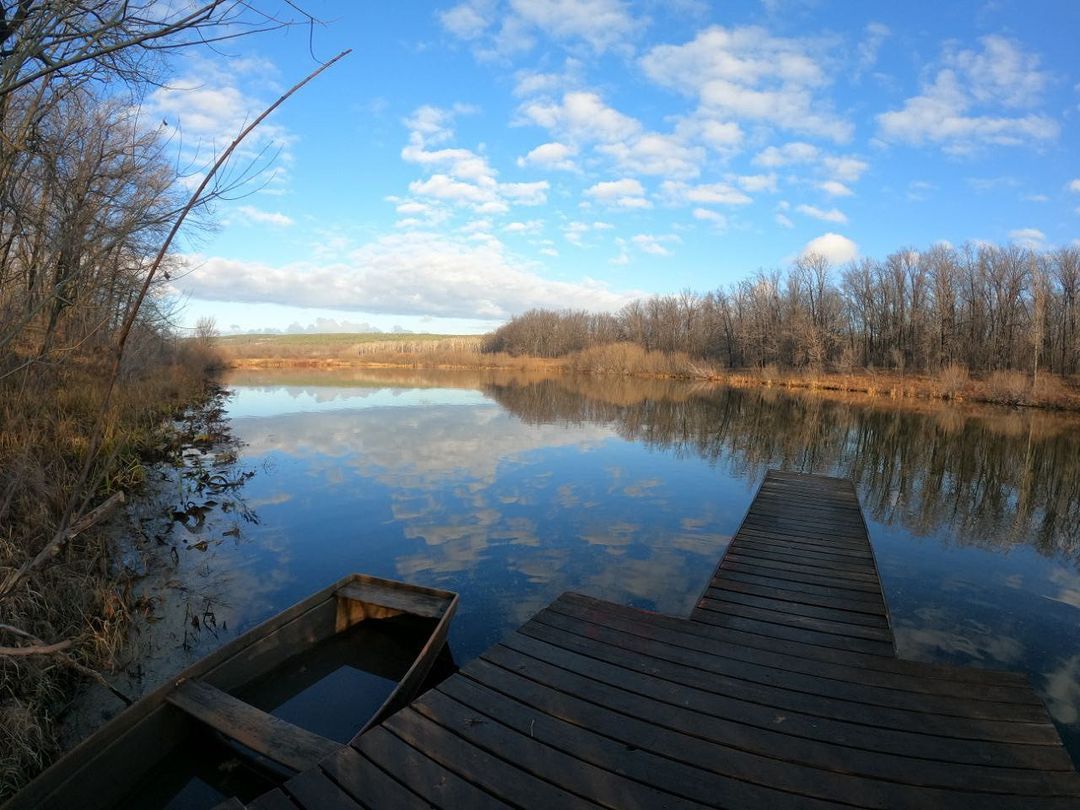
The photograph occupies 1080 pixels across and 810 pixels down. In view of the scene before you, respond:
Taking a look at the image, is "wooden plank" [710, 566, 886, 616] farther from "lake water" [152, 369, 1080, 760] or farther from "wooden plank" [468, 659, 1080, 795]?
"wooden plank" [468, 659, 1080, 795]

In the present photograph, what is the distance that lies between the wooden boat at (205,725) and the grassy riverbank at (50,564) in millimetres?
538

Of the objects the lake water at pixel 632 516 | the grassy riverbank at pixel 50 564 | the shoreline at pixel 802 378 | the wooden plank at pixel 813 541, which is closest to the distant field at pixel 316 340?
the shoreline at pixel 802 378

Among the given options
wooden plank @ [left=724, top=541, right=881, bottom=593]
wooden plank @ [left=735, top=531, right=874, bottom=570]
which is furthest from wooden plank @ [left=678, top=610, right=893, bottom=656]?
wooden plank @ [left=735, top=531, right=874, bottom=570]

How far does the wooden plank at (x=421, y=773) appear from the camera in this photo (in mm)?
2652

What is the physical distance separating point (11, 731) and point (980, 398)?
1647 inches

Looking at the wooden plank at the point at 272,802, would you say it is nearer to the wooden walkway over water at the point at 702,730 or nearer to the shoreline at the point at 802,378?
the wooden walkway over water at the point at 702,730

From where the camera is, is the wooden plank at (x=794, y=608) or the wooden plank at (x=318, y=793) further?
the wooden plank at (x=794, y=608)

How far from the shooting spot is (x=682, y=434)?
1928 cm

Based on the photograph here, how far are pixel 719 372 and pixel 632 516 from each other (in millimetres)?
43829

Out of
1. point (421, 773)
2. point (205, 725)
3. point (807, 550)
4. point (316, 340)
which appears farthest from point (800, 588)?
point (316, 340)

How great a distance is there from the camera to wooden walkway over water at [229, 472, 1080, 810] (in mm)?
2709

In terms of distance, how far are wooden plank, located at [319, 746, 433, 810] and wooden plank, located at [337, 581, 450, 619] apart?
2.41m

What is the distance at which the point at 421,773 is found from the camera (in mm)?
2832

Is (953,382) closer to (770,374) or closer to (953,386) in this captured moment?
(953,386)
